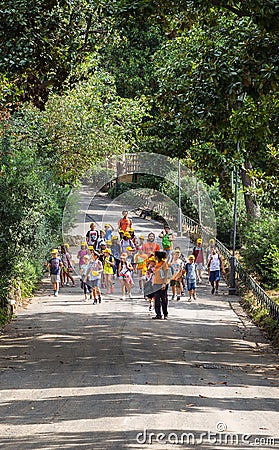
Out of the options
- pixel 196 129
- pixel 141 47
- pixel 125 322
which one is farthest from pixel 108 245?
pixel 141 47

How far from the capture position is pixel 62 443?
8.84 metres

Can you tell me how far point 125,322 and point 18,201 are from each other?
4138 mm

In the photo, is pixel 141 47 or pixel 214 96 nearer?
pixel 214 96

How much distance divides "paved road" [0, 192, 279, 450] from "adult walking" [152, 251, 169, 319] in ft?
1.42

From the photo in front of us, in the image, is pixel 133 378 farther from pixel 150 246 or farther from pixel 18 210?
pixel 18 210

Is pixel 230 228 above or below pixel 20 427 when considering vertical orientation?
above

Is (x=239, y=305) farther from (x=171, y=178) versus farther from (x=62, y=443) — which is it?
(x=62, y=443)

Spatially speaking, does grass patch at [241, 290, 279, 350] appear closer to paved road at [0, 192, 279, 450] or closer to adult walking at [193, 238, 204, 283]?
paved road at [0, 192, 279, 450]

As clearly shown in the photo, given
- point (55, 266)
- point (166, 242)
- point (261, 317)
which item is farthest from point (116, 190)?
point (261, 317)

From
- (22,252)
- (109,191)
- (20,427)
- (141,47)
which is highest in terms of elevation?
(141,47)

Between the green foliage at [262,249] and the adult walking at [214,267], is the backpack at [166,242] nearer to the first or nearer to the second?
the adult walking at [214,267]

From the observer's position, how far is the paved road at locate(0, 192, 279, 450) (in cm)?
935

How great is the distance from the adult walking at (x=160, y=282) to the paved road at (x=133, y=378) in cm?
43

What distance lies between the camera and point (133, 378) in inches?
532
